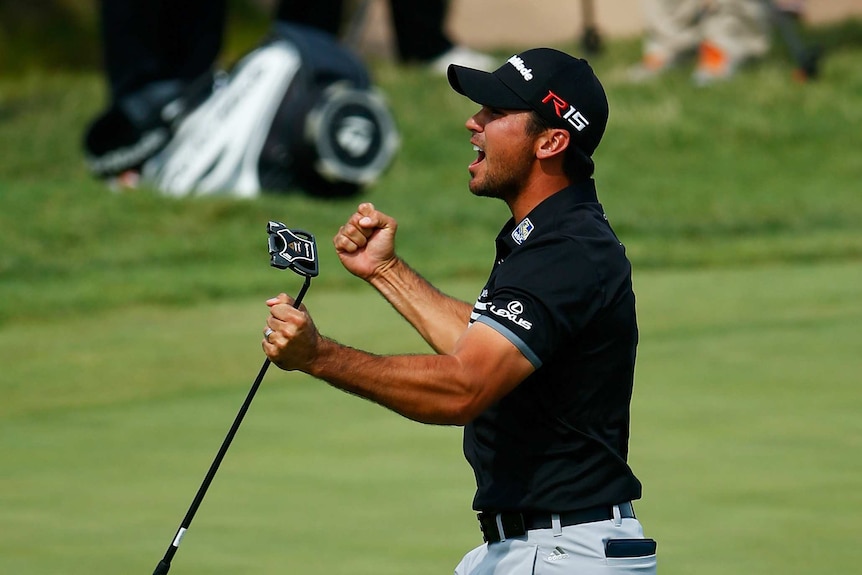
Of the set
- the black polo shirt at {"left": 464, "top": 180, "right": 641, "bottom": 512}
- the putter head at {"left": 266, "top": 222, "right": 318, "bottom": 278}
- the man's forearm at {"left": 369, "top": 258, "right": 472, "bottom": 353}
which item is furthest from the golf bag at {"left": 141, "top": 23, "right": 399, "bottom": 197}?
the black polo shirt at {"left": 464, "top": 180, "right": 641, "bottom": 512}

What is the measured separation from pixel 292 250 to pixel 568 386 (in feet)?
2.25

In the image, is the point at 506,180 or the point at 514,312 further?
the point at 506,180

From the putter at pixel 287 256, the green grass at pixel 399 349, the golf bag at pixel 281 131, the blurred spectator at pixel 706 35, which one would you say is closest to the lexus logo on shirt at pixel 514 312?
the putter at pixel 287 256

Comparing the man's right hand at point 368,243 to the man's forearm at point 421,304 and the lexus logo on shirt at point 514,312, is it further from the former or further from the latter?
the lexus logo on shirt at point 514,312

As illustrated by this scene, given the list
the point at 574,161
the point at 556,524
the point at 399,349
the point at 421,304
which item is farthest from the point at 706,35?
the point at 556,524

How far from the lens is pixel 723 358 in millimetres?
8156

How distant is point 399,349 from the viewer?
341 inches

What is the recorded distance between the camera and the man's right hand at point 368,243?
168 inches

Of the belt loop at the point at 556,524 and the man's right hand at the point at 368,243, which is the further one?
the man's right hand at the point at 368,243

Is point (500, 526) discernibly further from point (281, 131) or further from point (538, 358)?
point (281, 131)

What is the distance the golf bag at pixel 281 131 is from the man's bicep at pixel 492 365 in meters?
9.50

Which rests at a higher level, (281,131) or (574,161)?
(281,131)

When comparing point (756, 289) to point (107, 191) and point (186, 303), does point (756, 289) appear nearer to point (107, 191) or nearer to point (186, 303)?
point (186, 303)

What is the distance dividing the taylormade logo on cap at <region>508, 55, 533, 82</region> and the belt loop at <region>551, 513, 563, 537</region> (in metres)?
0.95
